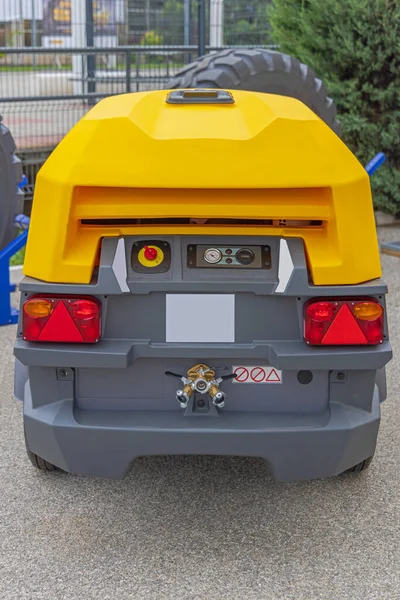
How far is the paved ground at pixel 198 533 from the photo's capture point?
2.91 metres

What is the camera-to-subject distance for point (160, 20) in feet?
36.8

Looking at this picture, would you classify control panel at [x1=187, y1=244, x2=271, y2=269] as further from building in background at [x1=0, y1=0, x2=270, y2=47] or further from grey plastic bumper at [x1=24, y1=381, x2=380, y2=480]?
building in background at [x1=0, y1=0, x2=270, y2=47]

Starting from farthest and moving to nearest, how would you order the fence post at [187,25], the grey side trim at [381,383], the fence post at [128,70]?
the fence post at [187,25], the fence post at [128,70], the grey side trim at [381,383]

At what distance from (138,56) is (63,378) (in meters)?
8.63

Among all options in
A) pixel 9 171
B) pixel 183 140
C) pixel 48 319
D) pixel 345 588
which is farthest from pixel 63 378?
pixel 9 171

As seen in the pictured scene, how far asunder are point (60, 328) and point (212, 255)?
0.57m

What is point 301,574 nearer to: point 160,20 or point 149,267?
point 149,267

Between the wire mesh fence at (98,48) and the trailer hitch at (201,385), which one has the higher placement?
the wire mesh fence at (98,48)

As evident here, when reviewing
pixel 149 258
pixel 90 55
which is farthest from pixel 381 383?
pixel 90 55

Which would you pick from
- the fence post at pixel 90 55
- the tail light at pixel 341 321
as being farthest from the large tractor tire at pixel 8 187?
the fence post at pixel 90 55

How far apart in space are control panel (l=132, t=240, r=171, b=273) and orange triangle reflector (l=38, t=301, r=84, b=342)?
0.28 metres

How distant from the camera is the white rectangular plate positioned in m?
2.90

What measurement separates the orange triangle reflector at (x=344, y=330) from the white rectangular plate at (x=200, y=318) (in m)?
0.33

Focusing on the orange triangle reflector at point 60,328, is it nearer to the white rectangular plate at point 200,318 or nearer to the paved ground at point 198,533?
the white rectangular plate at point 200,318
